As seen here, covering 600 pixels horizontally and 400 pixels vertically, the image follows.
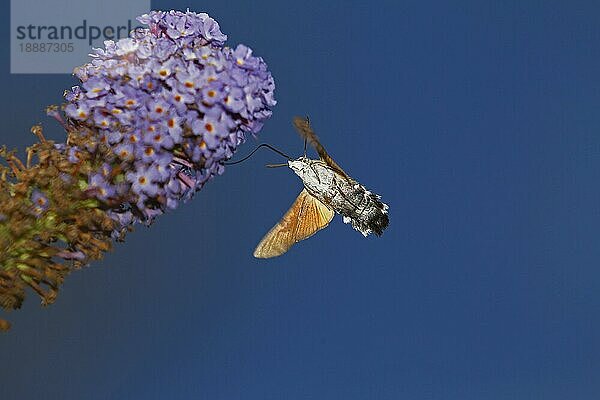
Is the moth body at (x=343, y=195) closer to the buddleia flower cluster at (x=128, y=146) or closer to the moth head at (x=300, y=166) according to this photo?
the moth head at (x=300, y=166)

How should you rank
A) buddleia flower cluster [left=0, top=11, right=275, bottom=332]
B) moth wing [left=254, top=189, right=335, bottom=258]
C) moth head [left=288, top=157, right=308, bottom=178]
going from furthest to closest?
moth wing [left=254, top=189, right=335, bottom=258], moth head [left=288, top=157, right=308, bottom=178], buddleia flower cluster [left=0, top=11, right=275, bottom=332]

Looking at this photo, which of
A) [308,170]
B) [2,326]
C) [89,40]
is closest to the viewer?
[2,326]

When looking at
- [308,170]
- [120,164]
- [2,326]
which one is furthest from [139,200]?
[308,170]

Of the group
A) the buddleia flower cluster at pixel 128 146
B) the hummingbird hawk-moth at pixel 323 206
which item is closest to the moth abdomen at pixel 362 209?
the hummingbird hawk-moth at pixel 323 206

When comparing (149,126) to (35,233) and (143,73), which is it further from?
(35,233)

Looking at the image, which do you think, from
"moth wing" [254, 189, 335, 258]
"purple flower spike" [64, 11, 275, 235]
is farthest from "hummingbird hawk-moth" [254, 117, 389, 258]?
"purple flower spike" [64, 11, 275, 235]

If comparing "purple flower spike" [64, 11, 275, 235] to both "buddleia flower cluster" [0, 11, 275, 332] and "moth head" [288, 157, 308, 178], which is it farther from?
"moth head" [288, 157, 308, 178]

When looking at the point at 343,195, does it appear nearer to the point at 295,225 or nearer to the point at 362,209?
the point at 362,209
